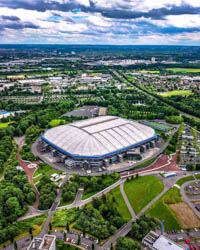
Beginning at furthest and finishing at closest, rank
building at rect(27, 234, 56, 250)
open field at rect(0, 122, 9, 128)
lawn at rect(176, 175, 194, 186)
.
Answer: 1. open field at rect(0, 122, 9, 128)
2. lawn at rect(176, 175, 194, 186)
3. building at rect(27, 234, 56, 250)

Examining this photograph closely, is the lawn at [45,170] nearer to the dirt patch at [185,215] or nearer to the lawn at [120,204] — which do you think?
the lawn at [120,204]

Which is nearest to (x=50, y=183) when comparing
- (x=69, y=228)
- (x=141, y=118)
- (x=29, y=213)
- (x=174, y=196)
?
(x=29, y=213)

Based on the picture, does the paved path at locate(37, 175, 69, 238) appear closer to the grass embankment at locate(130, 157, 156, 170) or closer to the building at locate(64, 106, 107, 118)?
the grass embankment at locate(130, 157, 156, 170)

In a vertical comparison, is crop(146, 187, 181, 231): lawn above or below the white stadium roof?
below

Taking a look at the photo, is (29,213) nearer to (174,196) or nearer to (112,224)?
(112,224)

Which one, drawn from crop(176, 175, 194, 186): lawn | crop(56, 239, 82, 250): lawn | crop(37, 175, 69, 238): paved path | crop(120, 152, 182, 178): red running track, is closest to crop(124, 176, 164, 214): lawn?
crop(120, 152, 182, 178): red running track

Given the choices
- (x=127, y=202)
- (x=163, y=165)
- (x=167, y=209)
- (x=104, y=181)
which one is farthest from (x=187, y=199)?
(x=104, y=181)
